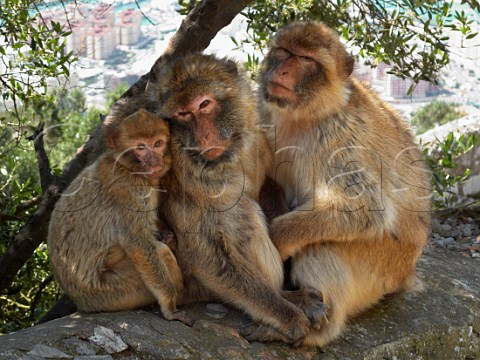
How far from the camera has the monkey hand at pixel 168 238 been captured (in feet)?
12.8

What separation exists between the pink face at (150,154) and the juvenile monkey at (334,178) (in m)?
0.75

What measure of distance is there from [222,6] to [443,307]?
251cm

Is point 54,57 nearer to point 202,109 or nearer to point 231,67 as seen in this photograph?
point 231,67

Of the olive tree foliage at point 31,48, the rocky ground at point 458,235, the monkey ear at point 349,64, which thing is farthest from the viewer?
the rocky ground at point 458,235

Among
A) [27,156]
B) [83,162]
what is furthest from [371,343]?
[27,156]

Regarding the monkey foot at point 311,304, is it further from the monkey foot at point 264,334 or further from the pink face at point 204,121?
the pink face at point 204,121

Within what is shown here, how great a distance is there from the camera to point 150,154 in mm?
3736

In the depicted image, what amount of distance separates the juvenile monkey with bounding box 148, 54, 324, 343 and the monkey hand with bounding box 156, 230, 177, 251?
4 cm

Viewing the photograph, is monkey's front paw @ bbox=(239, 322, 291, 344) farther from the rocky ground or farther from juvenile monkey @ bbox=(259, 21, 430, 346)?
the rocky ground

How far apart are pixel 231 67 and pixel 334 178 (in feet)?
2.71

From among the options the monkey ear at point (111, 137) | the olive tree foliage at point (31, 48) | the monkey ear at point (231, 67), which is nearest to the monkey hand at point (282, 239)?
the monkey ear at point (231, 67)

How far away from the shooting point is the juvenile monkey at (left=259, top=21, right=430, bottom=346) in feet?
13.4

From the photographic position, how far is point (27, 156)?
12.0 metres

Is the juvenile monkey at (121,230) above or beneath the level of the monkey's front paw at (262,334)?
above
